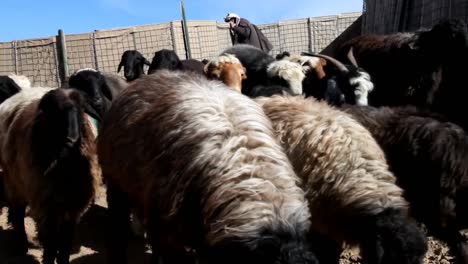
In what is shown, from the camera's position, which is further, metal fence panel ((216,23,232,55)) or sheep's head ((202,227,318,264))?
metal fence panel ((216,23,232,55))

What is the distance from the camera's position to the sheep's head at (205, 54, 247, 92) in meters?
7.03

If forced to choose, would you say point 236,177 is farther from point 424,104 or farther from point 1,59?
point 1,59

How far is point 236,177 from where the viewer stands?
3.13 m

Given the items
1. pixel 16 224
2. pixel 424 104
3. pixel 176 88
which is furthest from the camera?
pixel 424 104

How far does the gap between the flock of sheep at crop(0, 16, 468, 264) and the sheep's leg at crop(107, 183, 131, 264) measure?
0.01m

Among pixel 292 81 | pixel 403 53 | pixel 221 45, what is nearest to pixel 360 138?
pixel 292 81

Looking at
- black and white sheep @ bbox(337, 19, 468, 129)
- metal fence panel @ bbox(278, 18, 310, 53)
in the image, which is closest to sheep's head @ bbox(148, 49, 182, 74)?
black and white sheep @ bbox(337, 19, 468, 129)

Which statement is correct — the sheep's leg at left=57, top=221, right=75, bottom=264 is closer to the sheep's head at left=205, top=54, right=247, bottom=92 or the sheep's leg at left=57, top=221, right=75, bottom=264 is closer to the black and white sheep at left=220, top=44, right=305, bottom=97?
the black and white sheep at left=220, top=44, right=305, bottom=97

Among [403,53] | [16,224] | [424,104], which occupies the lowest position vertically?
[16,224]

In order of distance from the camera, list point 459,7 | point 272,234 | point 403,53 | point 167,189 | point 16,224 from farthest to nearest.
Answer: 1. point 459,7
2. point 403,53
3. point 16,224
4. point 167,189
5. point 272,234

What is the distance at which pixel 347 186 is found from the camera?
393cm

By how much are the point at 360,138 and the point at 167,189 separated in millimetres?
1568

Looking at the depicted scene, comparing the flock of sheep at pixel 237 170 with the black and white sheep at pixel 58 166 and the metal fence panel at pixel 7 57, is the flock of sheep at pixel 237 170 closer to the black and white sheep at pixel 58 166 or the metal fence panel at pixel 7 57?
the black and white sheep at pixel 58 166

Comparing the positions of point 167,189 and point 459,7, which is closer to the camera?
point 167,189
